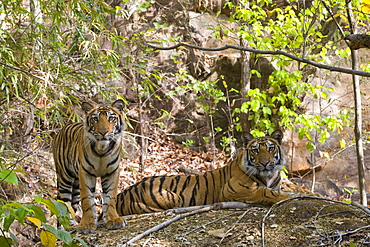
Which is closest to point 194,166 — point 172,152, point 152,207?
point 172,152

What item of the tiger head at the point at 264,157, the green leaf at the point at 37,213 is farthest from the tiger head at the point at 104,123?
the green leaf at the point at 37,213

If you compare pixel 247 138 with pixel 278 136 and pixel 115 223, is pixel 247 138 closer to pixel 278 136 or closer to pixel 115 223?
pixel 278 136

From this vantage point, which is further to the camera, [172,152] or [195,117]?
[195,117]

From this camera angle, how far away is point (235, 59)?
10.0 m

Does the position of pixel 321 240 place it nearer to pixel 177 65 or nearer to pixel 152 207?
pixel 152 207

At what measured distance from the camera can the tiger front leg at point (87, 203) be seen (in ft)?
12.2

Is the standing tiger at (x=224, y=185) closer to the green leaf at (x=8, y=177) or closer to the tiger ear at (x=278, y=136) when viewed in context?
the tiger ear at (x=278, y=136)

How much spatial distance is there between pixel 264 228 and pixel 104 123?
5.69 feet

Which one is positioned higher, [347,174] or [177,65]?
[177,65]

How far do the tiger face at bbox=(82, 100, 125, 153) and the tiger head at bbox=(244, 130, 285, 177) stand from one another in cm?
135

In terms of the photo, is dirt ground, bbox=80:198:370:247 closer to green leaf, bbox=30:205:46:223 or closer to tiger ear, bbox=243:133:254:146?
tiger ear, bbox=243:133:254:146

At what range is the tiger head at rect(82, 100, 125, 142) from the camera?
12.8ft

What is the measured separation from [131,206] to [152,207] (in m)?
0.23

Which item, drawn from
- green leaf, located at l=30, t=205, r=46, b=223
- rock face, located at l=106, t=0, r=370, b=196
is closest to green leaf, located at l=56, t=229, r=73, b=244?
green leaf, located at l=30, t=205, r=46, b=223
